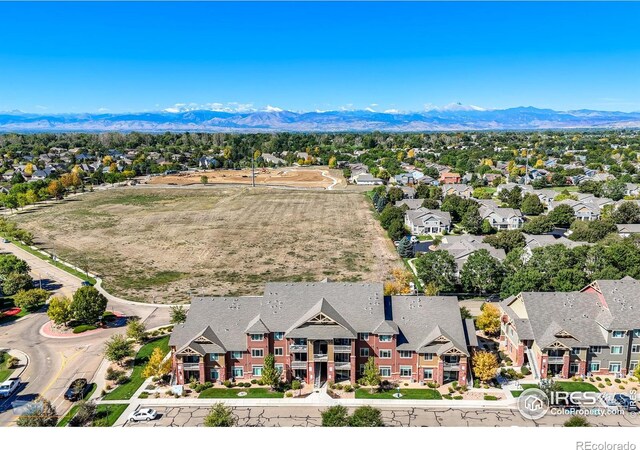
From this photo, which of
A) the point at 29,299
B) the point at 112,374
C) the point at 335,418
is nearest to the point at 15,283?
the point at 29,299

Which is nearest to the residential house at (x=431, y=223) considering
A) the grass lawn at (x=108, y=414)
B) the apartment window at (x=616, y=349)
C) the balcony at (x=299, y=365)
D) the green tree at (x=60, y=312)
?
the apartment window at (x=616, y=349)

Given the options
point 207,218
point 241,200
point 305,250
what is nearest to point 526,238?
point 305,250

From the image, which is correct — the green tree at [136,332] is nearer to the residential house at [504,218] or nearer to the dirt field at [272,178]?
the residential house at [504,218]

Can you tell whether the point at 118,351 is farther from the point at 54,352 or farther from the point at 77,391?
the point at 54,352

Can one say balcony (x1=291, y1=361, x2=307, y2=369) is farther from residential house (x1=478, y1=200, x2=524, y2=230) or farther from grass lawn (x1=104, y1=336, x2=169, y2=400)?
residential house (x1=478, y1=200, x2=524, y2=230)

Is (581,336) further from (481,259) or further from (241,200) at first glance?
(241,200)

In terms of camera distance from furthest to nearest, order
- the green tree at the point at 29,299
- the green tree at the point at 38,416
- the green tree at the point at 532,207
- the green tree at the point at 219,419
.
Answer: the green tree at the point at 532,207 < the green tree at the point at 29,299 < the green tree at the point at 219,419 < the green tree at the point at 38,416
